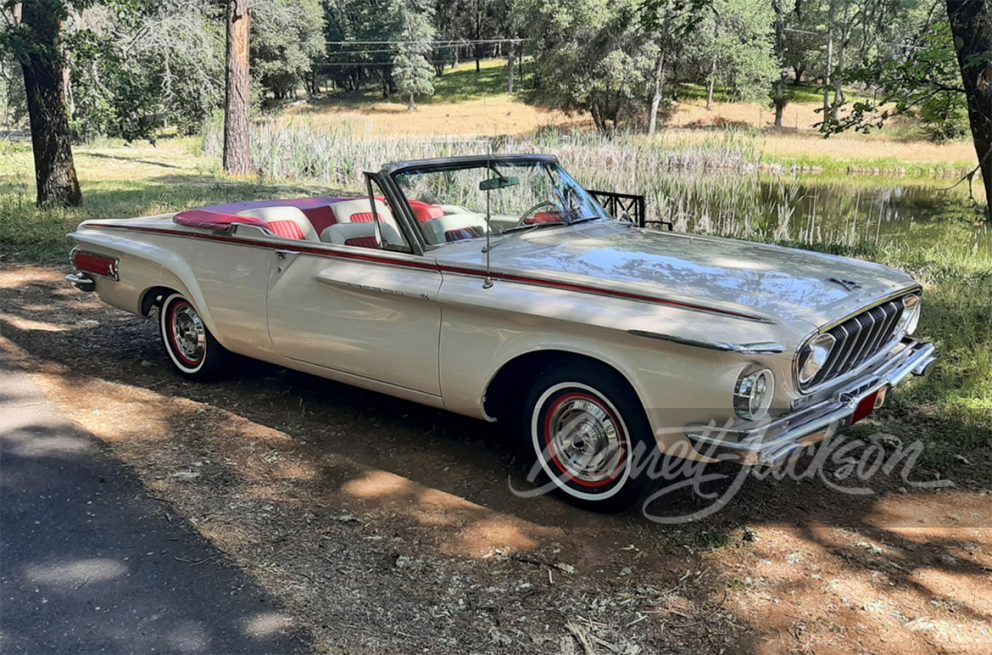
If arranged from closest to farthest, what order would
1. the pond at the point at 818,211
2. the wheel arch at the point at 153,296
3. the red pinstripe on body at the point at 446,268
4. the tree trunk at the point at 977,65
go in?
the red pinstripe on body at the point at 446,268, the wheel arch at the point at 153,296, the tree trunk at the point at 977,65, the pond at the point at 818,211

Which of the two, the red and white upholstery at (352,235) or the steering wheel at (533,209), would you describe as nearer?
the red and white upholstery at (352,235)

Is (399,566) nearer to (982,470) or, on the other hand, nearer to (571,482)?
(571,482)

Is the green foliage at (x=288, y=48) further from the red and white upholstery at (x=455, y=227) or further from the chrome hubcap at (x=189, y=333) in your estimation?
the red and white upholstery at (x=455, y=227)

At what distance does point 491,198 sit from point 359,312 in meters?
1.01

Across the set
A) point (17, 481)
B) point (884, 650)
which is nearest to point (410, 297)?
point (17, 481)

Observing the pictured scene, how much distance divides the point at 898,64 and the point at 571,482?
21.9 ft

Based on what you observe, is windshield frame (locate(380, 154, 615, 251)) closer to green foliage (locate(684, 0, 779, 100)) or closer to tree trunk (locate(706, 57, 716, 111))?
green foliage (locate(684, 0, 779, 100))

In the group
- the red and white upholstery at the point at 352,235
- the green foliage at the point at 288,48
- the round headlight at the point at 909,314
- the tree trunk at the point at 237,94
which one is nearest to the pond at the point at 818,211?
the round headlight at the point at 909,314

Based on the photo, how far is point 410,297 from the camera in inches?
160

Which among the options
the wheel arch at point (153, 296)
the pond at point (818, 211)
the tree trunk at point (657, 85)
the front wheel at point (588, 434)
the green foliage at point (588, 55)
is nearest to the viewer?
the front wheel at point (588, 434)

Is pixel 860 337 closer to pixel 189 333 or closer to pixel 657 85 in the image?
pixel 189 333

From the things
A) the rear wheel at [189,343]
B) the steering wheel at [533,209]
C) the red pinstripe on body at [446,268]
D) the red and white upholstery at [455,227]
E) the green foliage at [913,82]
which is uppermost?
the green foliage at [913,82]

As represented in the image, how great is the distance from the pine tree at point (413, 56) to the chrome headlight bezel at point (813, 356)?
58223 millimetres

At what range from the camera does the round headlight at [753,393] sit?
10.2 feet
